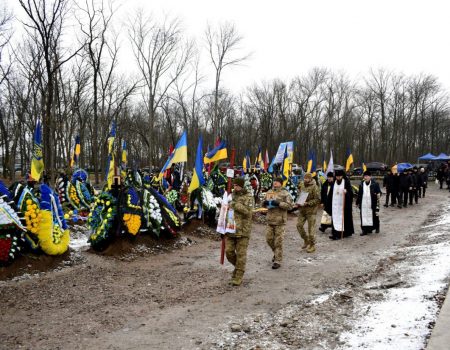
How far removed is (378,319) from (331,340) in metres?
0.74

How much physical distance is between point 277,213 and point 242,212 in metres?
1.20

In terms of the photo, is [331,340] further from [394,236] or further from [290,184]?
[290,184]

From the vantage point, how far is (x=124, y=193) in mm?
8461

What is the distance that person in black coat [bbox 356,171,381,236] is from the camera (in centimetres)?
1133

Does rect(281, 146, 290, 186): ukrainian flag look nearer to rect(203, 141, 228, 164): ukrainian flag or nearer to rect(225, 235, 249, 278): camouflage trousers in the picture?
rect(203, 141, 228, 164): ukrainian flag

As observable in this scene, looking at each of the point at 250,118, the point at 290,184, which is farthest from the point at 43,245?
the point at 250,118

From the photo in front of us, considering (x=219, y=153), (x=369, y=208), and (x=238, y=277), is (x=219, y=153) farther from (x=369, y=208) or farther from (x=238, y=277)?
(x=238, y=277)

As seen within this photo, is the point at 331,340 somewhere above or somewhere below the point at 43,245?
below

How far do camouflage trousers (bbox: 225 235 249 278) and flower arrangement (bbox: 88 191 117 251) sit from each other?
2961 mm

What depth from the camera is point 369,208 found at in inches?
449

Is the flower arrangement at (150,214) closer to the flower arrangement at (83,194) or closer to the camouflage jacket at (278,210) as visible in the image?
the camouflage jacket at (278,210)

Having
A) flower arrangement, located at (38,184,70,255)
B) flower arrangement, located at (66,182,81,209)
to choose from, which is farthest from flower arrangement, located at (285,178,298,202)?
flower arrangement, located at (38,184,70,255)

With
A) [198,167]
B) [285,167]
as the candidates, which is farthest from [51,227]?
[285,167]

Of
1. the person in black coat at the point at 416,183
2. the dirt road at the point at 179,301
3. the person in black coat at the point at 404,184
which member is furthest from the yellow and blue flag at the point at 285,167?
the person in black coat at the point at 416,183
